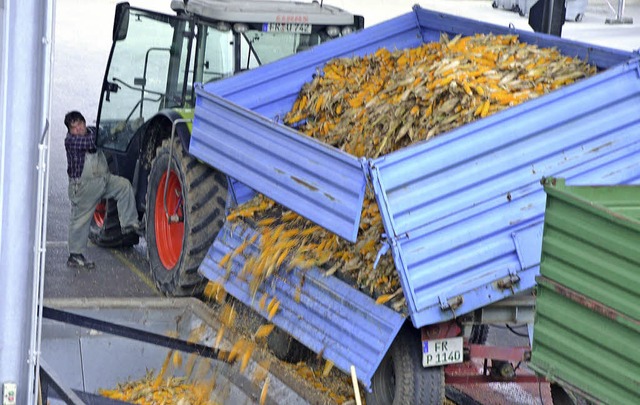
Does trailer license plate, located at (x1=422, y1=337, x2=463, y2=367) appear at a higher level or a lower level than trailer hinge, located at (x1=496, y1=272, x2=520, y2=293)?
lower

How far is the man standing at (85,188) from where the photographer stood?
11.4m

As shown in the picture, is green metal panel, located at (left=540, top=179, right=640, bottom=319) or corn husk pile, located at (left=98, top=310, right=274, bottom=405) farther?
corn husk pile, located at (left=98, top=310, right=274, bottom=405)

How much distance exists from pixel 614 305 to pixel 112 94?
22.3 feet

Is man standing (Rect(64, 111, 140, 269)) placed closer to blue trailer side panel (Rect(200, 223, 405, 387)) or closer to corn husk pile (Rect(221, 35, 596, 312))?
corn husk pile (Rect(221, 35, 596, 312))

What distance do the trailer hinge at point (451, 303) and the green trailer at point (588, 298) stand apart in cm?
60

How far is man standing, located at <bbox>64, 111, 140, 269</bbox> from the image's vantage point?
37.3 feet

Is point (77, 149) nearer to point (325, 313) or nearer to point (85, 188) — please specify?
point (85, 188)

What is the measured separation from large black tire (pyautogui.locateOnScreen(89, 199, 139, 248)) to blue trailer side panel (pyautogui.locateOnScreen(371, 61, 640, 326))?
5.44 meters

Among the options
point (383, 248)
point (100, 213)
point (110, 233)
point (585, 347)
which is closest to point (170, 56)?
point (110, 233)

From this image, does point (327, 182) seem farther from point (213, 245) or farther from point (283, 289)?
point (213, 245)

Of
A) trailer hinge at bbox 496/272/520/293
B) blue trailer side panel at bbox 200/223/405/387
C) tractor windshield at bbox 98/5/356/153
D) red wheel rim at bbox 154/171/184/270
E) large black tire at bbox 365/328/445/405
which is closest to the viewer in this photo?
trailer hinge at bbox 496/272/520/293

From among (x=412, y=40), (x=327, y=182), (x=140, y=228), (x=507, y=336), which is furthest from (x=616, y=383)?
(x=140, y=228)

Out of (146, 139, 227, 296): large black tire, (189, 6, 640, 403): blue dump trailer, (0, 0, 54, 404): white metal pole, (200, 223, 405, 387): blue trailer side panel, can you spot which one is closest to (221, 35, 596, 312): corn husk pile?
(200, 223, 405, 387): blue trailer side panel

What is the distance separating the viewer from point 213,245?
9.70 m
